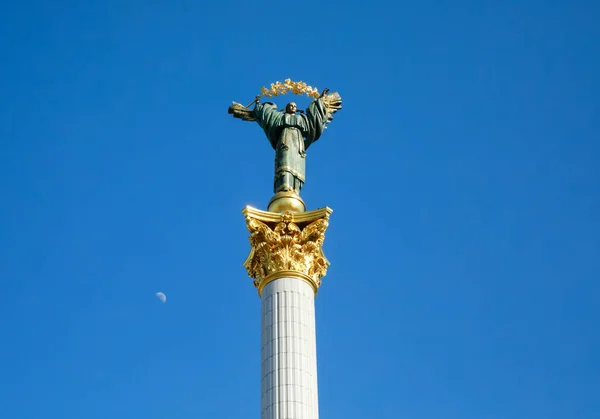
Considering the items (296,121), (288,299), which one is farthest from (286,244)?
(296,121)

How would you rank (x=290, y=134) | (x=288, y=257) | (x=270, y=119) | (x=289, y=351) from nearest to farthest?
(x=289, y=351) → (x=288, y=257) → (x=290, y=134) → (x=270, y=119)

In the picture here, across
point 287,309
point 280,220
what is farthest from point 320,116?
point 287,309

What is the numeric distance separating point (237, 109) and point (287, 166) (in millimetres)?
3927

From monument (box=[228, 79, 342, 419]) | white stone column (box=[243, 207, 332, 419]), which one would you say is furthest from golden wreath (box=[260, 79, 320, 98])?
white stone column (box=[243, 207, 332, 419])

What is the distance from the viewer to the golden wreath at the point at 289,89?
4366cm

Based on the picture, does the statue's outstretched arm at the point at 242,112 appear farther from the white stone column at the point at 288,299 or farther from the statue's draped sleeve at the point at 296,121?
the white stone column at the point at 288,299

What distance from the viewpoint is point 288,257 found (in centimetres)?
3766

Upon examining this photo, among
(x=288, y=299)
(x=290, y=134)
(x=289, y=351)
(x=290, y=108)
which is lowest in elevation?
(x=289, y=351)

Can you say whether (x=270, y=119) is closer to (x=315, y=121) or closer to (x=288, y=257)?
(x=315, y=121)

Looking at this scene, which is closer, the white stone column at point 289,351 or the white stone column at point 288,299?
the white stone column at point 289,351

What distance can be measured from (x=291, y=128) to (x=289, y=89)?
2245 millimetres

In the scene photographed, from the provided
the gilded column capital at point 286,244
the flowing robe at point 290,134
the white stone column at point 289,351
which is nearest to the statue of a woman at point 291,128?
the flowing robe at point 290,134

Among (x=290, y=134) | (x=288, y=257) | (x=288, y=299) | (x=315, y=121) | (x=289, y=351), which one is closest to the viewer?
(x=289, y=351)

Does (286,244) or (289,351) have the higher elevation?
(286,244)
